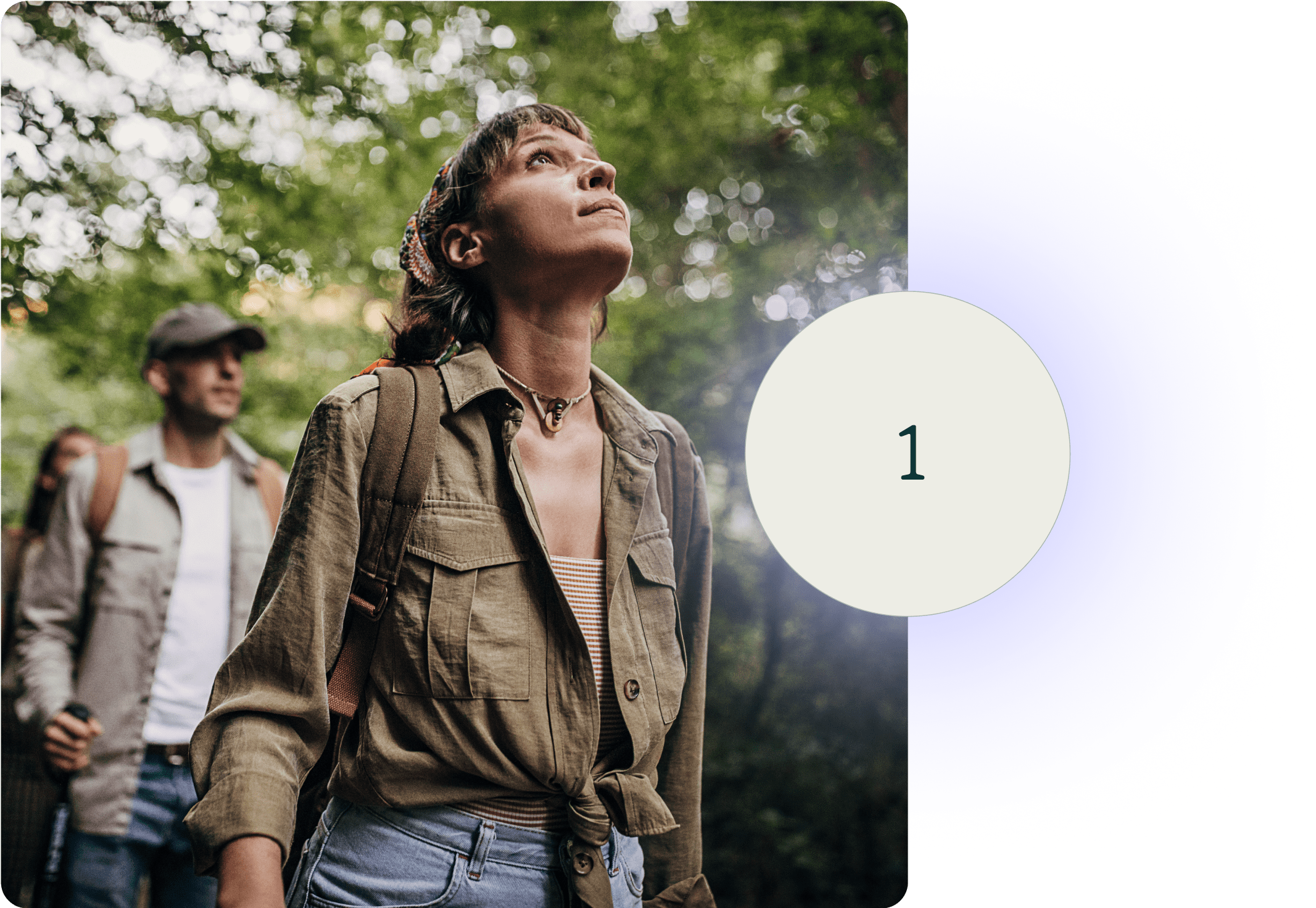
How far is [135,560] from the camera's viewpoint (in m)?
2.54

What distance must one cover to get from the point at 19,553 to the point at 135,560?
10.8 inches

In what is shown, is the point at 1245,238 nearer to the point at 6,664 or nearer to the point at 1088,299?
the point at 1088,299

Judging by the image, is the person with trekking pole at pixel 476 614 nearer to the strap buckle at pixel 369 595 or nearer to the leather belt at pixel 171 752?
the strap buckle at pixel 369 595

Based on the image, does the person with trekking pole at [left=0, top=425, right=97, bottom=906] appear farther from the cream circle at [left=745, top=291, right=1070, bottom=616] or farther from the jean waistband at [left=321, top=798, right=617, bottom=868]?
the cream circle at [left=745, top=291, right=1070, bottom=616]

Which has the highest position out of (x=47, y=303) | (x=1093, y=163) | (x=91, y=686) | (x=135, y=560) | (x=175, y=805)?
(x=1093, y=163)

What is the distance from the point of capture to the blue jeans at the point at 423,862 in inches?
73.5

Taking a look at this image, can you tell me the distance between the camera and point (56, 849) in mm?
2441

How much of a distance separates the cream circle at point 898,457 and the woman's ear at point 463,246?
2.67ft

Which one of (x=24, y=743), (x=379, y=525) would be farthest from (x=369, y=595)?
(x=24, y=743)

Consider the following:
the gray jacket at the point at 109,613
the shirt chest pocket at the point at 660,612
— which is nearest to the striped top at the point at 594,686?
the shirt chest pocket at the point at 660,612

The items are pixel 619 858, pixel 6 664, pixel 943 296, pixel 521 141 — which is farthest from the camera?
pixel 943 296

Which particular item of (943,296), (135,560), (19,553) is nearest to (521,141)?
(943,296)

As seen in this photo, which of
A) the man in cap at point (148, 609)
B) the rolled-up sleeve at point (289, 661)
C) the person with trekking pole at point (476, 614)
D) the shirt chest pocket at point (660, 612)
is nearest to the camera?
the rolled-up sleeve at point (289, 661)

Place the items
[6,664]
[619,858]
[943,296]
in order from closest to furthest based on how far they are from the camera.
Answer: [619,858] → [6,664] → [943,296]
